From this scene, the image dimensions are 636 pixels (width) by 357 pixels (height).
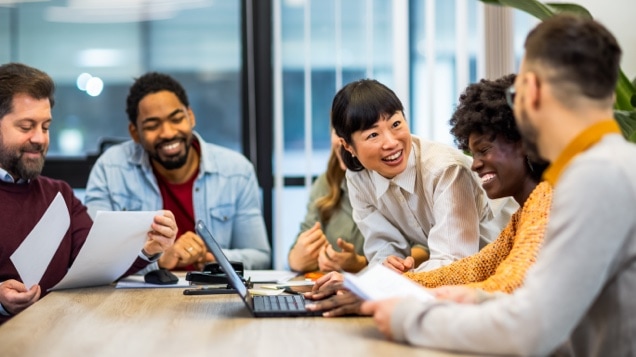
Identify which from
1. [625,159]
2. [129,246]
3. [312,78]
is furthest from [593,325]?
[312,78]

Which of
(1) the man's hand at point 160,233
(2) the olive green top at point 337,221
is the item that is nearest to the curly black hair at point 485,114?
(1) the man's hand at point 160,233

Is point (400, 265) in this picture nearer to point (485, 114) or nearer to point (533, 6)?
point (485, 114)

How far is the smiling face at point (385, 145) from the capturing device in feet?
8.46

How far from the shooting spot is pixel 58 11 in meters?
4.38

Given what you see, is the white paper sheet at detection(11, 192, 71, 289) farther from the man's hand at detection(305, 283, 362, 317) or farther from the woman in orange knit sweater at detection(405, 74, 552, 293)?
the woman in orange knit sweater at detection(405, 74, 552, 293)

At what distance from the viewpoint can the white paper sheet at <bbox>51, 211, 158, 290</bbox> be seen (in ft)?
8.00

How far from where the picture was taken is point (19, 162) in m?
2.69

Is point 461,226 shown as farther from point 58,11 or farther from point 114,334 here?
point 58,11

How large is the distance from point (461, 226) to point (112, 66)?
2.48 metres

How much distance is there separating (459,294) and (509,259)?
229mm

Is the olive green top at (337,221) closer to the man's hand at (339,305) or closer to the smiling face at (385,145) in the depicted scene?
the smiling face at (385,145)

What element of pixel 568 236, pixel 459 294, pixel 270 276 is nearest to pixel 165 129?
pixel 270 276

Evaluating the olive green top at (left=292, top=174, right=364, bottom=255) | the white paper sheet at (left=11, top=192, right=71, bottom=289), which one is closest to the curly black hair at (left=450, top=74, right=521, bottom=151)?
the olive green top at (left=292, top=174, right=364, bottom=255)

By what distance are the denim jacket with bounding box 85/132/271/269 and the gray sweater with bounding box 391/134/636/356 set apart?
2.12m
